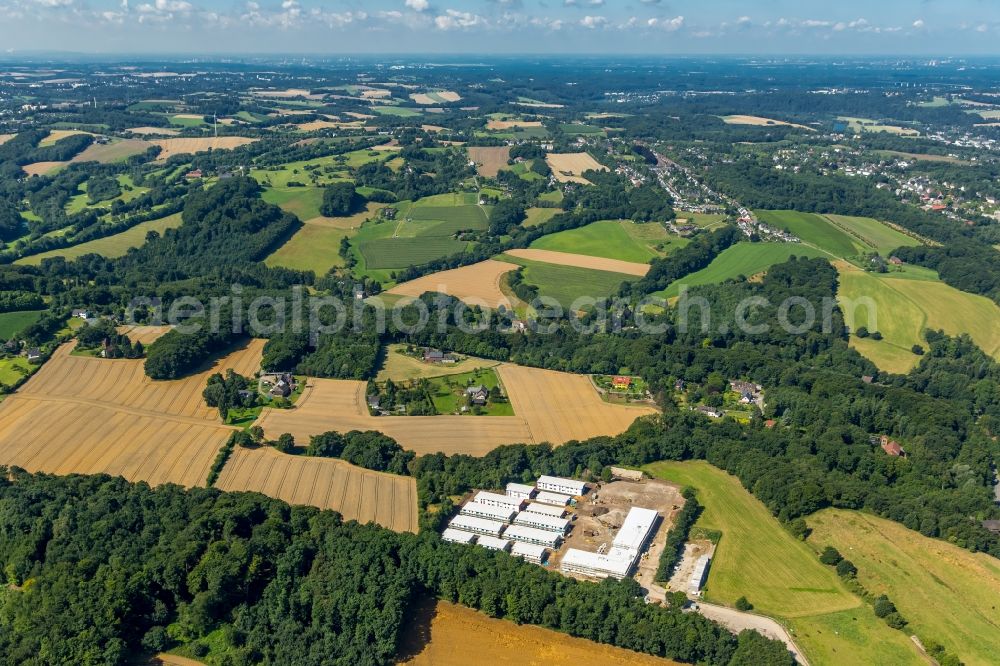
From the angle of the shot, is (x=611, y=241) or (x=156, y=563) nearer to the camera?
(x=156, y=563)

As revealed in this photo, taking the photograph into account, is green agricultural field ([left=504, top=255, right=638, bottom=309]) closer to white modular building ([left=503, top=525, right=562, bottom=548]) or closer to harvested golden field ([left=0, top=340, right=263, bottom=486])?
harvested golden field ([left=0, top=340, right=263, bottom=486])

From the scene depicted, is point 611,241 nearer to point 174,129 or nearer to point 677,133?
point 677,133

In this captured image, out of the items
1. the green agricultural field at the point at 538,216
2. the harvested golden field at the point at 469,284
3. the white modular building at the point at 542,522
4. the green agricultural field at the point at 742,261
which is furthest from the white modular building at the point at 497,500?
the green agricultural field at the point at 538,216

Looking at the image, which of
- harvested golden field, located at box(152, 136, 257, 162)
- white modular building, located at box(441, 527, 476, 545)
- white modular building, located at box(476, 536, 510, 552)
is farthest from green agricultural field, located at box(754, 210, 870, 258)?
harvested golden field, located at box(152, 136, 257, 162)

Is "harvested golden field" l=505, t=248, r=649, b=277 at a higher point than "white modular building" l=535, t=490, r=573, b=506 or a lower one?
higher

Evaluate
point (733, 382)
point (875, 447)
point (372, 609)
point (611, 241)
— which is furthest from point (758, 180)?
point (372, 609)

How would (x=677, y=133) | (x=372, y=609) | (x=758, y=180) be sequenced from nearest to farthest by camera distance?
(x=372, y=609), (x=758, y=180), (x=677, y=133)

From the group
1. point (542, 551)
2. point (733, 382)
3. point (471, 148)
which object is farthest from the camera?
point (471, 148)
